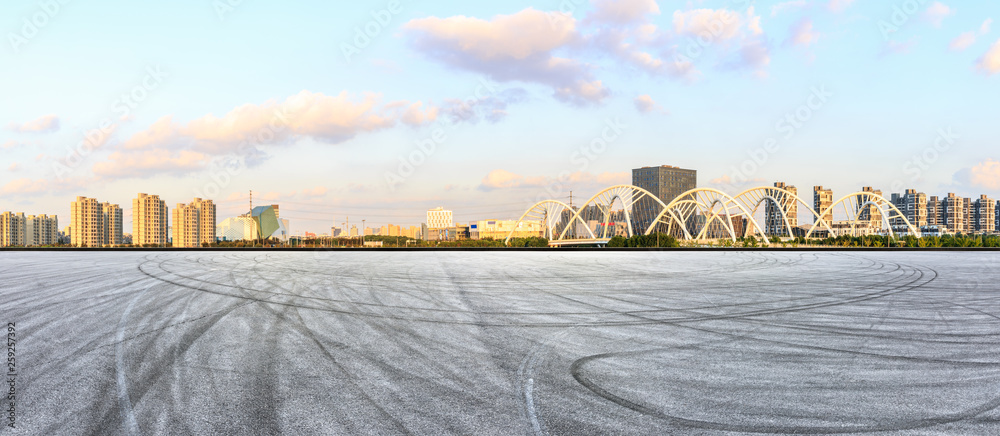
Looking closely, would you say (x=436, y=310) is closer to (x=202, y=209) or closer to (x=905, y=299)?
(x=905, y=299)

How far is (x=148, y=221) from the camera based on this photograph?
131 metres

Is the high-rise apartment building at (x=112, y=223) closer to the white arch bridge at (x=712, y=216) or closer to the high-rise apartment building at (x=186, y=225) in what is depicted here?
the high-rise apartment building at (x=186, y=225)

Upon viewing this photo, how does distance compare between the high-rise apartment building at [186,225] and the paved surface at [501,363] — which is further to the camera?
the high-rise apartment building at [186,225]

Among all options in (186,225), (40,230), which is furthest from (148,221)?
(40,230)

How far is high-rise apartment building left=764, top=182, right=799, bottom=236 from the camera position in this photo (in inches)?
4472

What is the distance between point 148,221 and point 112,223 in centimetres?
898

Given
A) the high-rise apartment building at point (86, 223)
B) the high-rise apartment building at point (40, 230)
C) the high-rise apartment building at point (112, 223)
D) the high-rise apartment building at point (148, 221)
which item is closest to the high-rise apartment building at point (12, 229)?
the high-rise apartment building at point (40, 230)

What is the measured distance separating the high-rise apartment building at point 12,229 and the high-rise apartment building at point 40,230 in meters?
1.03

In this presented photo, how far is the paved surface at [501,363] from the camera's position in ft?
20.5

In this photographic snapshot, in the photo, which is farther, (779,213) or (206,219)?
(206,219)

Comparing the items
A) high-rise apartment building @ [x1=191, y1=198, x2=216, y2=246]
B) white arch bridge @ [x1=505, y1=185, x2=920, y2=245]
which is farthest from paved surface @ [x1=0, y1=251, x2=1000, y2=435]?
high-rise apartment building @ [x1=191, y1=198, x2=216, y2=246]

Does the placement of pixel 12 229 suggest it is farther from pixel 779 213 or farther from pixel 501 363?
pixel 779 213

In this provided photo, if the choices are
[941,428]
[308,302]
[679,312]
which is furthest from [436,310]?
[941,428]

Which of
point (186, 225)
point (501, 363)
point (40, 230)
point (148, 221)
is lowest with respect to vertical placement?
point (501, 363)
